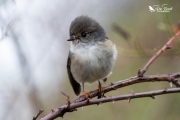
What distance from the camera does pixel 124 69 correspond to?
7559mm

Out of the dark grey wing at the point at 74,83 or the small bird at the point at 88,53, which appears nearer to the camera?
the small bird at the point at 88,53

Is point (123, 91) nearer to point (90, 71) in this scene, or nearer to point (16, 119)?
point (90, 71)

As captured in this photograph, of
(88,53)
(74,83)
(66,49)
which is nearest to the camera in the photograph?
(88,53)

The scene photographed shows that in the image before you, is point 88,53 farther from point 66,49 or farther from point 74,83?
point 66,49

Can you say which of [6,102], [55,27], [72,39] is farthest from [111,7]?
[6,102]

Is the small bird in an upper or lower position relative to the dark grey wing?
upper

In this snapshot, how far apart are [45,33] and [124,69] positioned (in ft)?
8.24

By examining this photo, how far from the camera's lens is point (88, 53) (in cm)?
489

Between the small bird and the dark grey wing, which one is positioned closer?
the small bird

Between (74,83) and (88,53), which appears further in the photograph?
(74,83)

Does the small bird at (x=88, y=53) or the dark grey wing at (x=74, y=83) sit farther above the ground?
the small bird at (x=88, y=53)

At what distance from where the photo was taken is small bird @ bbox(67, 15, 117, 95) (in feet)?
15.9

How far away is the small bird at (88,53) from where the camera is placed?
4.85 m

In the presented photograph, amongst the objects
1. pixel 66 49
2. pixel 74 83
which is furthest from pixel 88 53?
pixel 66 49
